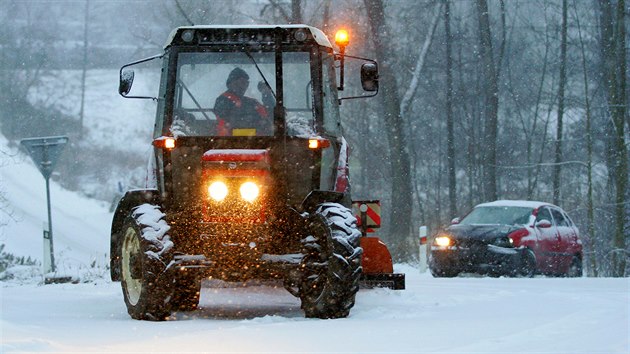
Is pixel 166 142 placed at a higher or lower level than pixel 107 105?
lower

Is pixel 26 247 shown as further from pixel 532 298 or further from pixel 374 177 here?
pixel 374 177

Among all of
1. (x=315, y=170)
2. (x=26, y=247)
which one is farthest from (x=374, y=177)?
(x=315, y=170)

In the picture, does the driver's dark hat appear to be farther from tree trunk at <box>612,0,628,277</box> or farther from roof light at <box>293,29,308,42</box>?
tree trunk at <box>612,0,628,277</box>

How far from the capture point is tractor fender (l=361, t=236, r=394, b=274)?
1150 cm

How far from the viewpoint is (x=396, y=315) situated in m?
10.2

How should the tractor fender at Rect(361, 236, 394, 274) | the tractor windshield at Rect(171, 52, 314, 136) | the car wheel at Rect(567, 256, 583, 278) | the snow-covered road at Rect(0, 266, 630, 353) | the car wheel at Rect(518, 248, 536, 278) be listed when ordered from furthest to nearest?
the car wheel at Rect(567, 256, 583, 278) < the car wheel at Rect(518, 248, 536, 278) < the tractor fender at Rect(361, 236, 394, 274) < the tractor windshield at Rect(171, 52, 314, 136) < the snow-covered road at Rect(0, 266, 630, 353)

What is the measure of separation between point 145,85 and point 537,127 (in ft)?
104

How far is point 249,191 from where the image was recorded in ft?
33.4

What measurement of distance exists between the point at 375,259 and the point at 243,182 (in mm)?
1983

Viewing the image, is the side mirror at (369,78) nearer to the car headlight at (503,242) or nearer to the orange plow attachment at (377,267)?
the orange plow attachment at (377,267)

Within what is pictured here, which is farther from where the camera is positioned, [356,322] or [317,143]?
[317,143]

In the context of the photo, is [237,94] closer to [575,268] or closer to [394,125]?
[575,268]

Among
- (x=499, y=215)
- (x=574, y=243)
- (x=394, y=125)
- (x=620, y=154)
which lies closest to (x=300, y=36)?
(x=499, y=215)

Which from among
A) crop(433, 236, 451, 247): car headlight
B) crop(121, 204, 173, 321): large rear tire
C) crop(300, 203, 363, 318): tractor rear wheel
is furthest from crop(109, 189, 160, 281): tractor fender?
crop(433, 236, 451, 247): car headlight
